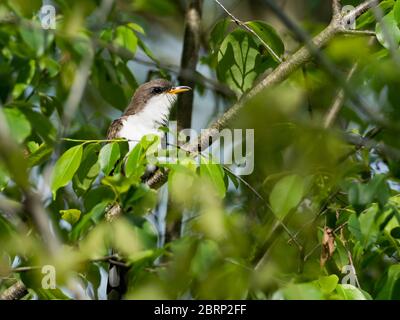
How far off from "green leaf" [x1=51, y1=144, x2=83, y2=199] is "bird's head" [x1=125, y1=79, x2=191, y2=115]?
9.34ft

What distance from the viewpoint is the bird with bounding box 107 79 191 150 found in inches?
267

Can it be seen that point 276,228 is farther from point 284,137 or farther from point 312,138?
point 312,138

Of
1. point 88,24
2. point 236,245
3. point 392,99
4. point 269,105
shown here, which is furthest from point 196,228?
point 88,24

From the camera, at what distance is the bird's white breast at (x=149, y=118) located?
260 inches

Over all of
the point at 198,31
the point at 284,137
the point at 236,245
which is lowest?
the point at 236,245

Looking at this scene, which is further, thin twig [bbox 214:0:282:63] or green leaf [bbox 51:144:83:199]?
thin twig [bbox 214:0:282:63]

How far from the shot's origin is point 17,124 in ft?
11.6

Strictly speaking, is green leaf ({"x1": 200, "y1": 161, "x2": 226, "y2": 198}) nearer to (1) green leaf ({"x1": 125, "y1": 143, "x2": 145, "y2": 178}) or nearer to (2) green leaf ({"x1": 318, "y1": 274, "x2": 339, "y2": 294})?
(1) green leaf ({"x1": 125, "y1": 143, "x2": 145, "y2": 178})

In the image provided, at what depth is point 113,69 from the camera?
6.80 metres

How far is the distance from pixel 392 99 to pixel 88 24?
2.53 meters

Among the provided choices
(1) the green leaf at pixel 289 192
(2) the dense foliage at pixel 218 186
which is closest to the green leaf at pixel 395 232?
(2) the dense foliage at pixel 218 186

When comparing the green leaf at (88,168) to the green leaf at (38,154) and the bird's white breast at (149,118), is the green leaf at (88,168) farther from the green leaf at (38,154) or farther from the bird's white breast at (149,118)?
the bird's white breast at (149,118)

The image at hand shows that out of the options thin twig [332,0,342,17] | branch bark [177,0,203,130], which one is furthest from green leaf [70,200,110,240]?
branch bark [177,0,203,130]

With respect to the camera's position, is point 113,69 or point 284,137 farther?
point 113,69
